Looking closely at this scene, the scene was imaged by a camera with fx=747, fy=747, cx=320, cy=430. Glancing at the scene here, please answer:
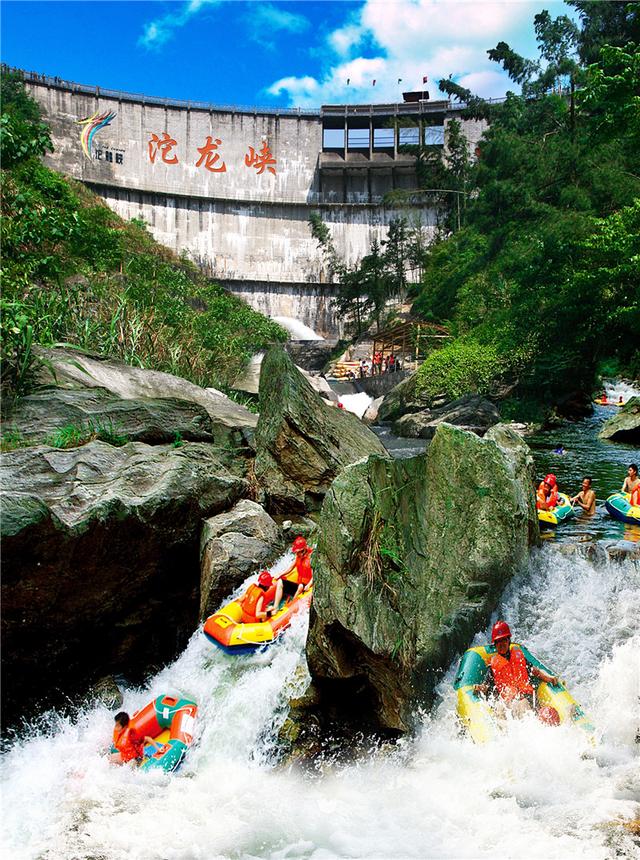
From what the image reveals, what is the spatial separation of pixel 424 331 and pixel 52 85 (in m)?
28.5

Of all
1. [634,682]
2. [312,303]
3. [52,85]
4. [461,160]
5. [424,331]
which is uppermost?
[52,85]

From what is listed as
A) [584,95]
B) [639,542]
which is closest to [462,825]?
[639,542]

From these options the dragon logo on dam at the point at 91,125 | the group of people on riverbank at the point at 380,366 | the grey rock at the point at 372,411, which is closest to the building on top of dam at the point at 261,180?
the dragon logo on dam at the point at 91,125

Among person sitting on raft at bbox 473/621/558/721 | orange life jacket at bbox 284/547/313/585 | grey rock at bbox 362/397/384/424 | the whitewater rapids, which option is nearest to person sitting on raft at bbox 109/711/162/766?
the whitewater rapids

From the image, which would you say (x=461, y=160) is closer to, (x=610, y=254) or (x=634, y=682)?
(x=610, y=254)

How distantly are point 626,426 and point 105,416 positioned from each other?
13.9m

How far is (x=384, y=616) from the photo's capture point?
22.0 feet

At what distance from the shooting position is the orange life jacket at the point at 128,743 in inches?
274

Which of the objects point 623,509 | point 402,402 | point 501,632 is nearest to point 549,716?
point 501,632

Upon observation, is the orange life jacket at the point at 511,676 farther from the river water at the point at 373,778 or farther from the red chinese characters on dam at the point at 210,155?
the red chinese characters on dam at the point at 210,155

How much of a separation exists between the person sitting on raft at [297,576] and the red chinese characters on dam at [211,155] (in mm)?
44529

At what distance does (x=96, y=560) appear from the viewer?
8.12 m

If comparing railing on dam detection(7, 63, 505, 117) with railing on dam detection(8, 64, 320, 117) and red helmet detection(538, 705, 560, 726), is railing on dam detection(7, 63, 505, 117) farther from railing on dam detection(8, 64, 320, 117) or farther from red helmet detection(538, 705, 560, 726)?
red helmet detection(538, 705, 560, 726)

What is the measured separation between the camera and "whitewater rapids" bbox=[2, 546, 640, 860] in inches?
217
